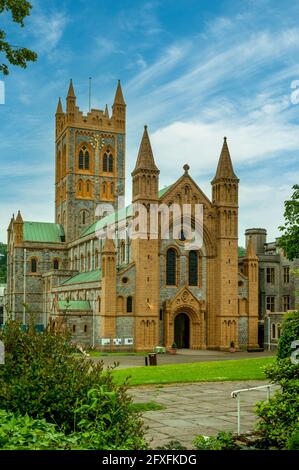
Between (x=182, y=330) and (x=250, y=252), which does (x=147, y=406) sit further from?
(x=250, y=252)

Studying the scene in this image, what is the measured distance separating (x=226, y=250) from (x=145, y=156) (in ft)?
41.2

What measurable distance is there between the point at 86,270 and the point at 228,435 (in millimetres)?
63120

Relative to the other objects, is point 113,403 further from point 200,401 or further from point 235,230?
point 235,230

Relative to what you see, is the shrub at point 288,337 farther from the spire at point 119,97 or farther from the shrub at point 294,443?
the spire at point 119,97

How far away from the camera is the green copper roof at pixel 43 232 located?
278 feet

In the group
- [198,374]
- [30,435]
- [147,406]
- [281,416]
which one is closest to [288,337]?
[281,416]

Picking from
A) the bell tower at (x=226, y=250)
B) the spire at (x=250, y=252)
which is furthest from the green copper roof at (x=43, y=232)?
the spire at (x=250, y=252)

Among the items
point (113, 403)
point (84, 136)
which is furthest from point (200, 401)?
point (84, 136)

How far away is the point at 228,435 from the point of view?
36.2 feet

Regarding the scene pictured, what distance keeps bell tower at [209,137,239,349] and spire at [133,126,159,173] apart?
7.62 metres

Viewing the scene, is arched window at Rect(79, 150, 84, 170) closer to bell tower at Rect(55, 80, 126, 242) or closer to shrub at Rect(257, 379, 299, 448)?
bell tower at Rect(55, 80, 126, 242)

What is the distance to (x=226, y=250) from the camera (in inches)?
2314

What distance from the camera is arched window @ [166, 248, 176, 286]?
57031mm

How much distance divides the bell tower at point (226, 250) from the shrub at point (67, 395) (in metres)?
47.6
